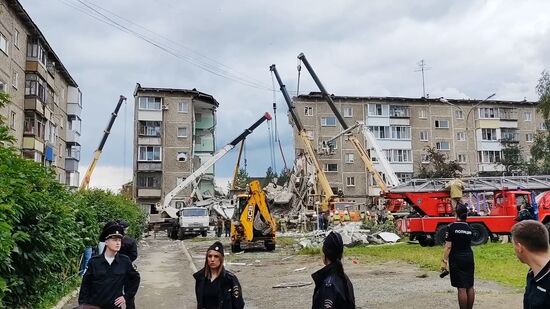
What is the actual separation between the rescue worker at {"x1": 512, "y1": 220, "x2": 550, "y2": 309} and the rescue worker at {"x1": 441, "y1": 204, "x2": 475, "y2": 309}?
4083 millimetres

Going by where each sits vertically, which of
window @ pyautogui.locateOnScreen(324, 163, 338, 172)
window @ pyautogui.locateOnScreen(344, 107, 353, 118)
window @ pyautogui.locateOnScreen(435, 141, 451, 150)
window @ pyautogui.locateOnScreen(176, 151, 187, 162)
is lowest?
window @ pyautogui.locateOnScreen(324, 163, 338, 172)

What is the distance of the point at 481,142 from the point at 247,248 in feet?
143

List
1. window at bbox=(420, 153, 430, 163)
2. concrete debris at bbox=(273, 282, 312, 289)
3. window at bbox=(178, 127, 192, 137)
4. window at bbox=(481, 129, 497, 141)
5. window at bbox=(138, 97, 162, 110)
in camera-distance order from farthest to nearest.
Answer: window at bbox=(481, 129, 497, 141)
window at bbox=(178, 127, 192, 137)
window at bbox=(420, 153, 430, 163)
window at bbox=(138, 97, 162, 110)
concrete debris at bbox=(273, 282, 312, 289)

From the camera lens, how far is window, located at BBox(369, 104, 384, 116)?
5838 cm

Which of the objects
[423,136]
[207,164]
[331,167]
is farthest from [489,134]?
[207,164]

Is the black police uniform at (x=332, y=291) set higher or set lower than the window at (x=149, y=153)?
lower

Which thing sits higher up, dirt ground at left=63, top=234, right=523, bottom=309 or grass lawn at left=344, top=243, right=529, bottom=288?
grass lawn at left=344, top=243, right=529, bottom=288

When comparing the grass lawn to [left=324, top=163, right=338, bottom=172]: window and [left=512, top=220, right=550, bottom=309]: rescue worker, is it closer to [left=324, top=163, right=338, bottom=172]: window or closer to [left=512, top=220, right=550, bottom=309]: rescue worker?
[left=512, top=220, right=550, bottom=309]: rescue worker

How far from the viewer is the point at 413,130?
59.6 m

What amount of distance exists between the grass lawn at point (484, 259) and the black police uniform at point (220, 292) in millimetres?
8643

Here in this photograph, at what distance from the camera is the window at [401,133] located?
5856 centimetres

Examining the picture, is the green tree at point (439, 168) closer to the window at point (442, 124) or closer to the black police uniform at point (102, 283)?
the window at point (442, 124)

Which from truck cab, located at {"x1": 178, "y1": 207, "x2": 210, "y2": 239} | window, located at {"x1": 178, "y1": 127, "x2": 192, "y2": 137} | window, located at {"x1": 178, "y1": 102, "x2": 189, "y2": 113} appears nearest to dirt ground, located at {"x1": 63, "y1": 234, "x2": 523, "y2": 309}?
truck cab, located at {"x1": 178, "y1": 207, "x2": 210, "y2": 239}

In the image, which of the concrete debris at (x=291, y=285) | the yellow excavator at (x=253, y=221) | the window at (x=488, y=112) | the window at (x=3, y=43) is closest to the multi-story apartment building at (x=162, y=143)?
the window at (x=3, y=43)
